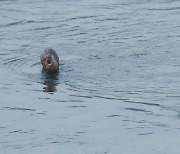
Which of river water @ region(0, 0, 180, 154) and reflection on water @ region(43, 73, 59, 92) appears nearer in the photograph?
river water @ region(0, 0, 180, 154)

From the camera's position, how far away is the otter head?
17344 mm

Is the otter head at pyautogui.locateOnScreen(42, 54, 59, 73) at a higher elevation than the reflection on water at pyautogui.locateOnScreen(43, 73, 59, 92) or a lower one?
higher

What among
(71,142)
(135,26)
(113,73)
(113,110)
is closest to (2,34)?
(135,26)

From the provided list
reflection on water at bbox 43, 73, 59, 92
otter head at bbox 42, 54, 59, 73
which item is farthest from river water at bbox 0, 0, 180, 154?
otter head at bbox 42, 54, 59, 73

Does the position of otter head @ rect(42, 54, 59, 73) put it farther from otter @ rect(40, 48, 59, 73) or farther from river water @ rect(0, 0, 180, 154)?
river water @ rect(0, 0, 180, 154)

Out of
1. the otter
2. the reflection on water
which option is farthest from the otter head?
the reflection on water

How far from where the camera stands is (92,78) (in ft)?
55.0

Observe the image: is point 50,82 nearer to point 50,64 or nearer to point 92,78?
point 50,64

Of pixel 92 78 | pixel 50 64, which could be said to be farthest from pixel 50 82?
pixel 92 78

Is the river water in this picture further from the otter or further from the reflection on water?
the otter

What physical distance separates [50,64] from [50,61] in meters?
0.06

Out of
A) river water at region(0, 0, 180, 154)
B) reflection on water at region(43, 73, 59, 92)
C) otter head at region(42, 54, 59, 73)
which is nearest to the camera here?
river water at region(0, 0, 180, 154)

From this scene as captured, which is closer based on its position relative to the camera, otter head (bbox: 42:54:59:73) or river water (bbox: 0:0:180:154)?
river water (bbox: 0:0:180:154)

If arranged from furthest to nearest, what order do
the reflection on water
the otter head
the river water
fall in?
the otter head
the reflection on water
the river water
